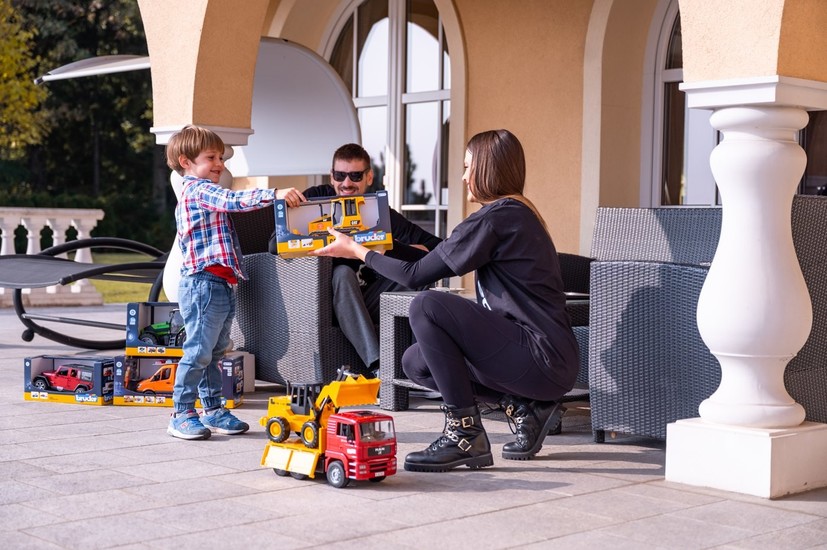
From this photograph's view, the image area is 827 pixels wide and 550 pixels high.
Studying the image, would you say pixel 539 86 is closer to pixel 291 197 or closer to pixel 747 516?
pixel 291 197

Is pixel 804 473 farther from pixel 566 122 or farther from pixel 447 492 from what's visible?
pixel 566 122

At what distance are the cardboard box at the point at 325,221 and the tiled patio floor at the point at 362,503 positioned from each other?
2.83 ft

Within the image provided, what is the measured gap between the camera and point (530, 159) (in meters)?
8.05

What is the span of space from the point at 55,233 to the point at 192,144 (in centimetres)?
833

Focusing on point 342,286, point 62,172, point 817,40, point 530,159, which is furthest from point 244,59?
point 62,172

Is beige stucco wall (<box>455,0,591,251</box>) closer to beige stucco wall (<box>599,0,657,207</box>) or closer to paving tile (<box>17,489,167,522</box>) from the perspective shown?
beige stucco wall (<box>599,0,657,207</box>)

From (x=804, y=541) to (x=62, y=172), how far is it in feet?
96.4

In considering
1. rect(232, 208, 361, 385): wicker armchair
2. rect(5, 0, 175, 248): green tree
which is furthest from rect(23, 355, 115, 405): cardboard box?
rect(5, 0, 175, 248): green tree

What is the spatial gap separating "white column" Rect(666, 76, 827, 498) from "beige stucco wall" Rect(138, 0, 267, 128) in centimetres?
326

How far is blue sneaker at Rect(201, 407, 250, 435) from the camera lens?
188 inches

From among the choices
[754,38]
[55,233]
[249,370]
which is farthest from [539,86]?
[55,233]

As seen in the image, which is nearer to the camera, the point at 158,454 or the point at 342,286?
the point at 158,454

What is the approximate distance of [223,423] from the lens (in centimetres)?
479

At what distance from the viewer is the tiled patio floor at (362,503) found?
3092 mm
